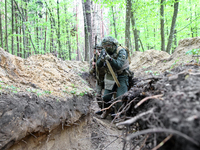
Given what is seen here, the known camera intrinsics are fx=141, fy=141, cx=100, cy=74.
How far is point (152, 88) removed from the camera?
154cm

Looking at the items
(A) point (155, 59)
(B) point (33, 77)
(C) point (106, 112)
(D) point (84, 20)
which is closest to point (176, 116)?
(B) point (33, 77)

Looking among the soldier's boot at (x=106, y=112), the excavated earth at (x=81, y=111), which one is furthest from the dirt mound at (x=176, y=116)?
the soldier's boot at (x=106, y=112)

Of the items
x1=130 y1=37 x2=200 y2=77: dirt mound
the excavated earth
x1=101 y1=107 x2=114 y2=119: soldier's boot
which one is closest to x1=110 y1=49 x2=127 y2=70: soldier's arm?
the excavated earth

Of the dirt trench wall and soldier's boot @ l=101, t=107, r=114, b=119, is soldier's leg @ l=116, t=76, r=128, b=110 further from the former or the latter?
the dirt trench wall

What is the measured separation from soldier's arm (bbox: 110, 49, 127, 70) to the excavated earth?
1089 mm

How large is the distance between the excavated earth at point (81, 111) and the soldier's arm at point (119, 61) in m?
1.09

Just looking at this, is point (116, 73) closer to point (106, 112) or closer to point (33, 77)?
point (106, 112)

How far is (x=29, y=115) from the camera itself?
2258 mm

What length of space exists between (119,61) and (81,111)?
1780mm

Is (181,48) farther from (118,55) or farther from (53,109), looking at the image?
(53,109)

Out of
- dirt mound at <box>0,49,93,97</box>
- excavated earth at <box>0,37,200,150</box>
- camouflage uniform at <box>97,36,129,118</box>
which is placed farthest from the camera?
camouflage uniform at <box>97,36,129,118</box>

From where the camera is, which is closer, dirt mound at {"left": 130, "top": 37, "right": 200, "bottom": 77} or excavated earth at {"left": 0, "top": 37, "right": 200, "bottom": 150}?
excavated earth at {"left": 0, "top": 37, "right": 200, "bottom": 150}

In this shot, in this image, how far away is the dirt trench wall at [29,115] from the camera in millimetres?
1922

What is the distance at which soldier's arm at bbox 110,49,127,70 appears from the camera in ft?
13.3
